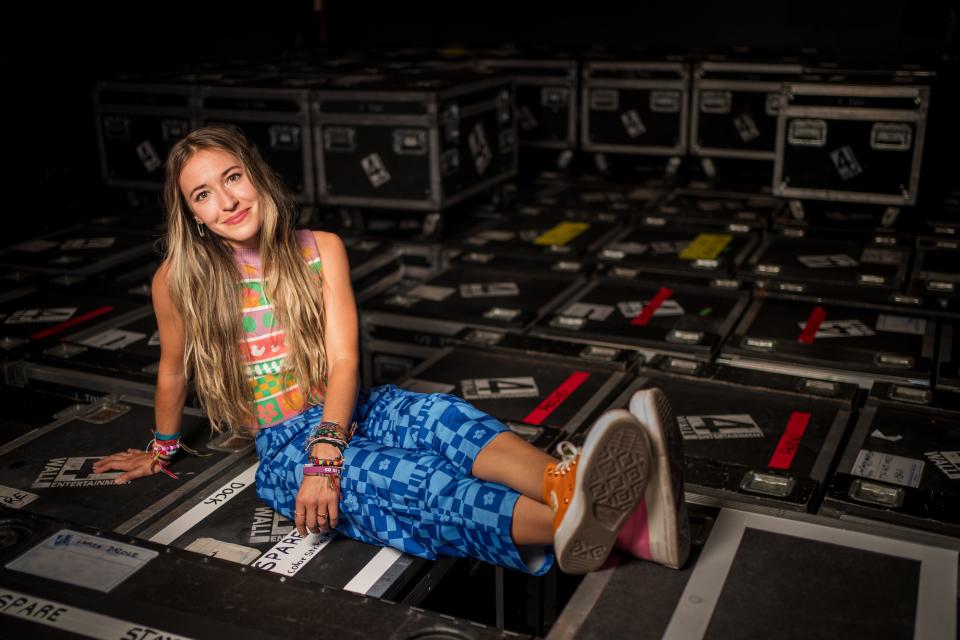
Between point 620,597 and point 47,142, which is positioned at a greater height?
point 47,142

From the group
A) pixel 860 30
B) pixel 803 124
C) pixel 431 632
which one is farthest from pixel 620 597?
pixel 860 30

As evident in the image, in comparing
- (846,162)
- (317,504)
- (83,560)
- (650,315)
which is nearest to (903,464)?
(650,315)

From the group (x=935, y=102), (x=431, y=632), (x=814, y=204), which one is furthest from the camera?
(x=814, y=204)

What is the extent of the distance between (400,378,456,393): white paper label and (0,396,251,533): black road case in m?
0.55

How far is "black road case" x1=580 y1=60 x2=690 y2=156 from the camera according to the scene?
5547 mm

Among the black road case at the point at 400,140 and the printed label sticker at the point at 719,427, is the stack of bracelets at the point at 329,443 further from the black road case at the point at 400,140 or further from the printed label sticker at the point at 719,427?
the black road case at the point at 400,140

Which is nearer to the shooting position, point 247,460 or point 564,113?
point 247,460

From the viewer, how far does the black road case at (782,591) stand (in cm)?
147

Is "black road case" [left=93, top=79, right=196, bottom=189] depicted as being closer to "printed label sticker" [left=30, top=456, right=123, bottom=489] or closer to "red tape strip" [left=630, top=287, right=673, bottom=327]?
"red tape strip" [left=630, top=287, right=673, bottom=327]

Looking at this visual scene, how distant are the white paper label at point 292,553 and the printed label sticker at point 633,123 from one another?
4261 millimetres

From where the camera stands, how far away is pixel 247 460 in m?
2.24

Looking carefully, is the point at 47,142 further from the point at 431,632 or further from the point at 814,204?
the point at 431,632

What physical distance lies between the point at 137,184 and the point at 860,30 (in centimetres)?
494

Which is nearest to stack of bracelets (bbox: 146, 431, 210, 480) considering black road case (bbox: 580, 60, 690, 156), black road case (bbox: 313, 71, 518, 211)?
black road case (bbox: 313, 71, 518, 211)
